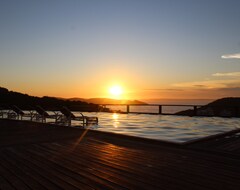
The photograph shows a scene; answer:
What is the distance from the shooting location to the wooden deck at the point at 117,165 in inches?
121

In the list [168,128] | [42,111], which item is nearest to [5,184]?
[168,128]

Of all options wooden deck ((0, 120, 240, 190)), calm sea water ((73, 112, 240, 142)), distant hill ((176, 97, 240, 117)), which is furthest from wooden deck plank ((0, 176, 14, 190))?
distant hill ((176, 97, 240, 117))

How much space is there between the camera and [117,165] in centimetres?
390

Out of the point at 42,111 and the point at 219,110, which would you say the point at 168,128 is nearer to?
the point at 42,111

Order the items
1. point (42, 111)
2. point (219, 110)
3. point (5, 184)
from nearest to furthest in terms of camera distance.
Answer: point (5, 184), point (42, 111), point (219, 110)

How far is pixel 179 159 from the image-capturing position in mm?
4328

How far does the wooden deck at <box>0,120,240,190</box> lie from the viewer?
10.1ft

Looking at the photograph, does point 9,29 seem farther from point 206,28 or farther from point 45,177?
point 45,177

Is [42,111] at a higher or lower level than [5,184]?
higher

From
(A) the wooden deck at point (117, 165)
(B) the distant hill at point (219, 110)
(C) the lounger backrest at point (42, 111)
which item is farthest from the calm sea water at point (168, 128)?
(B) the distant hill at point (219, 110)

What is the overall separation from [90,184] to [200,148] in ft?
9.66

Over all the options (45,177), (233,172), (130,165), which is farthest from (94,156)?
(233,172)

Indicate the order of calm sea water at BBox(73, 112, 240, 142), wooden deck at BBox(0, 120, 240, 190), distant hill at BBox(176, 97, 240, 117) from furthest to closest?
distant hill at BBox(176, 97, 240, 117) → calm sea water at BBox(73, 112, 240, 142) → wooden deck at BBox(0, 120, 240, 190)

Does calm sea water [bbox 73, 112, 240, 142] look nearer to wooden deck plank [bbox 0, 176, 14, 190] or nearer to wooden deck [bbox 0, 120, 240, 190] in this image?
wooden deck [bbox 0, 120, 240, 190]
